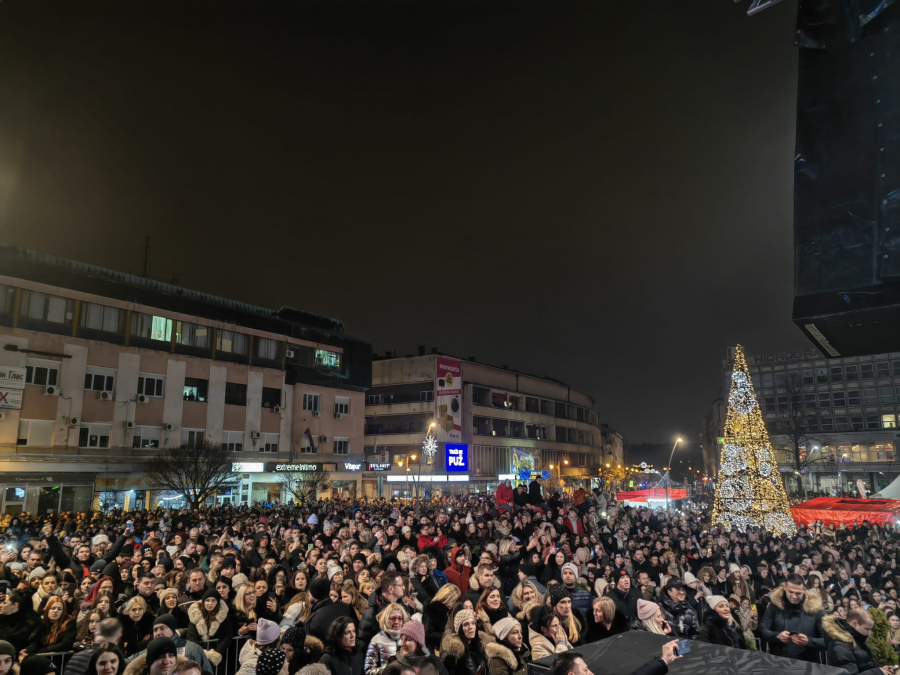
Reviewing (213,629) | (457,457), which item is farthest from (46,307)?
(457,457)

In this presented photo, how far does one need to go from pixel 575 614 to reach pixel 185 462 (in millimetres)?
32789

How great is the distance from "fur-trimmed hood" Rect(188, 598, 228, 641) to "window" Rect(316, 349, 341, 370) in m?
46.3

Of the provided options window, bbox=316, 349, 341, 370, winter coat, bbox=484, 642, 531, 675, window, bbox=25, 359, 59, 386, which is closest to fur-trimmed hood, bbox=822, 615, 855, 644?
winter coat, bbox=484, 642, 531, 675

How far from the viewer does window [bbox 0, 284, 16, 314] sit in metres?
33.8

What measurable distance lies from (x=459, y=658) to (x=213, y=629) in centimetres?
322

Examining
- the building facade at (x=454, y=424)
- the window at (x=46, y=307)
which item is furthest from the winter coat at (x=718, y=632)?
the building facade at (x=454, y=424)

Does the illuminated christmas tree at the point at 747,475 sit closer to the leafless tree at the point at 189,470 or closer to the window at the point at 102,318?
the leafless tree at the point at 189,470

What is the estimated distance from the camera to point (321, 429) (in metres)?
52.5

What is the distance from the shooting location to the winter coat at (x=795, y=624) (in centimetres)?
673

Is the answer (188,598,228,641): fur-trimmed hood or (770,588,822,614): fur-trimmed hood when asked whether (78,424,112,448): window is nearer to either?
(188,598,228,641): fur-trimmed hood

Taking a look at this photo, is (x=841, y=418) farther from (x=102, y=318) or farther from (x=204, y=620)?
(x=204, y=620)

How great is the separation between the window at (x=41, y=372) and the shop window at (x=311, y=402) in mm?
19597

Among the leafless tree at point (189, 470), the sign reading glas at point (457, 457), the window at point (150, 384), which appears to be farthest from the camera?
the sign reading glas at point (457, 457)

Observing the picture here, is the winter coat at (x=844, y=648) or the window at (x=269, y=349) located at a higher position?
the window at (x=269, y=349)
